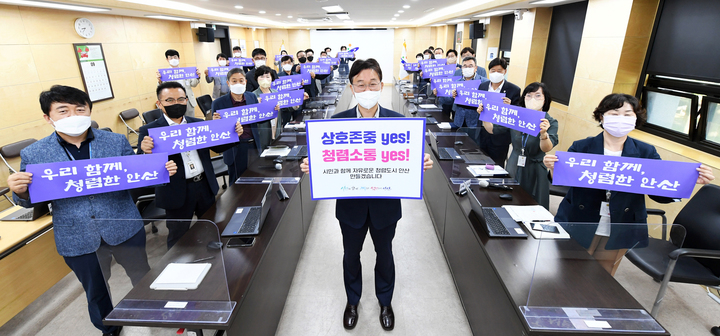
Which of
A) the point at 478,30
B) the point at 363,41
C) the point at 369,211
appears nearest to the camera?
the point at 369,211

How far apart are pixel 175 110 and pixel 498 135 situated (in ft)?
11.0

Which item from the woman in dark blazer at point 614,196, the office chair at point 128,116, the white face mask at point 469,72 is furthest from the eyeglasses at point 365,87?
the office chair at point 128,116

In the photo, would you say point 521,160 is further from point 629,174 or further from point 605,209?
point 629,174

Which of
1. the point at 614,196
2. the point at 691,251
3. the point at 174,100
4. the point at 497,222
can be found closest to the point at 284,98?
the point at 174,100

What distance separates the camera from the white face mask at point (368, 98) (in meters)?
2.05

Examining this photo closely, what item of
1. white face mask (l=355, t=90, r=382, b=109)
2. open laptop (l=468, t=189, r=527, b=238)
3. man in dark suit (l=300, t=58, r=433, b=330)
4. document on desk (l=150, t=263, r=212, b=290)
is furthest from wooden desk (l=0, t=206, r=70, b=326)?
open laptop (l=468, t=189, r=527, b=238)

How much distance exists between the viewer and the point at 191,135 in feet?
8.18

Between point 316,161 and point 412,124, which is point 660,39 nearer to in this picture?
point 412,124

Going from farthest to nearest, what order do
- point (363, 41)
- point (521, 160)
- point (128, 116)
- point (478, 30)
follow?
point (363, 41)
point (478, 30)
point (128, 116)
point (521, 160)

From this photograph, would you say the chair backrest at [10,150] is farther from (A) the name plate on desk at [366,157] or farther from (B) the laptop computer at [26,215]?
(A) the name plate on desk at [366,157]

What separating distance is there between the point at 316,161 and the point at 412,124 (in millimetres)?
571

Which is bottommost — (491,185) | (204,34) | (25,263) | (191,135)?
(25,263)

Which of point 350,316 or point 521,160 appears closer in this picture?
point 350,316

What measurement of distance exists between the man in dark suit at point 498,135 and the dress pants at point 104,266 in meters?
3.48
